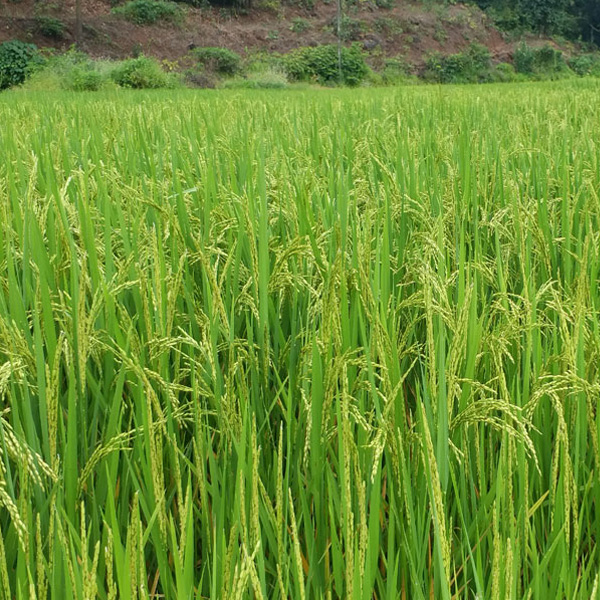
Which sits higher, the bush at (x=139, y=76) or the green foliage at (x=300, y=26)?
the green foliage at (x=300, y=26)

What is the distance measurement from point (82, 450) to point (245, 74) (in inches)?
899

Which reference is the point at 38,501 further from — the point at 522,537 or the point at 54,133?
the point at 54,133

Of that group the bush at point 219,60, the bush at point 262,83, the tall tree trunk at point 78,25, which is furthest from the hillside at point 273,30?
the bush at point 262,83

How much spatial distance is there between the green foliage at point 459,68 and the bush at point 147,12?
1116 cm

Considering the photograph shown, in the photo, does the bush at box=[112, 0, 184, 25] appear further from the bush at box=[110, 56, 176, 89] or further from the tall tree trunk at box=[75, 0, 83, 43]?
the bush at box=[110, 56, 176, 89]

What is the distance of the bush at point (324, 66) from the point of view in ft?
77.7

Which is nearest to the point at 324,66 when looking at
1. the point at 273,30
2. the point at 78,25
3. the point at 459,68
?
the point at 273,30

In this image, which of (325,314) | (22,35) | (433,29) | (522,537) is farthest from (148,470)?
(433,29)

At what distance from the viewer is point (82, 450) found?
776 millimetres

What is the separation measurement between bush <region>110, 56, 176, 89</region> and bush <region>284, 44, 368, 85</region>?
25.8 feet

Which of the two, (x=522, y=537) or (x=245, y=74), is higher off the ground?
(x=245, y=74)

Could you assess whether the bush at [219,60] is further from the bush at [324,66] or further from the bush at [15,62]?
the bush at [15,62]

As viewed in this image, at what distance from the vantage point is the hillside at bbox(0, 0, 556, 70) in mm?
23641

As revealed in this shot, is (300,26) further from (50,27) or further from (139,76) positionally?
(139,76)
